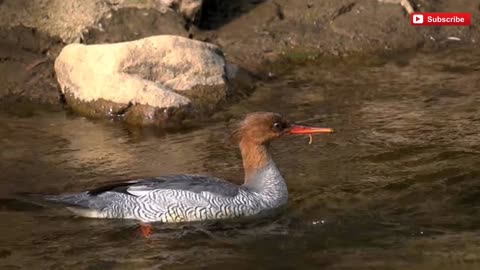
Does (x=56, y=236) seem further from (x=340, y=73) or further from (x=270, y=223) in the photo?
(x=340, y=73)

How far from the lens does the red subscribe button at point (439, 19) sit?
15.3m

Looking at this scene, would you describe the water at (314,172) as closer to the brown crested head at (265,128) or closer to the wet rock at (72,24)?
the brown crested head at (265,128)

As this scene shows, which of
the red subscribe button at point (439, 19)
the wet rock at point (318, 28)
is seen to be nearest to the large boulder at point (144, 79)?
the wet rock at point (318, 28)

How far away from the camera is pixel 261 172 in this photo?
9812mm

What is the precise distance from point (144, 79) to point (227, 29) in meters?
2.69

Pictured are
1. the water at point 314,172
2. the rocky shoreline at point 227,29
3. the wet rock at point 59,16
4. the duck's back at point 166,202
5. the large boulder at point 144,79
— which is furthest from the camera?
the wet rock at point 59,16

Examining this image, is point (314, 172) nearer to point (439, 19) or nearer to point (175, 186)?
point (175, 186)

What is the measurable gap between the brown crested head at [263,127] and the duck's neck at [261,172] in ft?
0.24

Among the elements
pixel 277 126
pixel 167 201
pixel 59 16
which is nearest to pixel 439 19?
pixel 59 16

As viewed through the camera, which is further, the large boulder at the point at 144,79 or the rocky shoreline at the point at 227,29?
the rocky shoreline at the point at 227,29

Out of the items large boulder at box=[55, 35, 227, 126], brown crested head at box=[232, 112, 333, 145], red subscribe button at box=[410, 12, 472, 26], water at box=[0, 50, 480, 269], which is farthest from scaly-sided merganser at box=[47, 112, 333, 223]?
red subscribe button at box=[410, 12, 472, 26]

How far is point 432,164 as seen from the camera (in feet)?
33.9

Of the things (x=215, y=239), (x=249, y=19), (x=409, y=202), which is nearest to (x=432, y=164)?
(x=409, y=202)

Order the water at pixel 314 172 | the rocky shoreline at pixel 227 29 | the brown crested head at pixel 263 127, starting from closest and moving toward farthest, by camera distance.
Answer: the water at pixel 314 172 → the brown crested head at pixel 263 127 → the rocky shoreline at pixel 227 29
